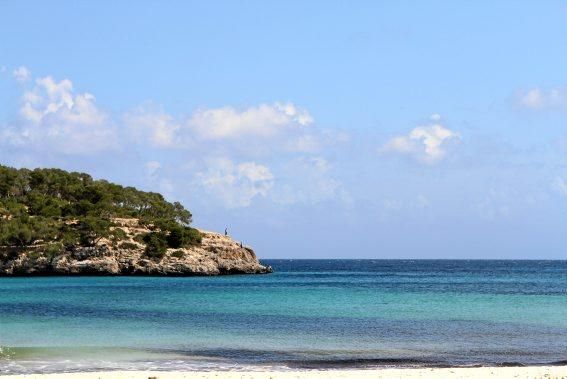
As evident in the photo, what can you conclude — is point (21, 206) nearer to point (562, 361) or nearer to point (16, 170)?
point (16, 170)

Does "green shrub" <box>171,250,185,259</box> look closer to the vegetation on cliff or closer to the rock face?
the rock face

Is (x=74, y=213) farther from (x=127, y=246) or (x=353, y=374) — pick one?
(x=353, y=374)

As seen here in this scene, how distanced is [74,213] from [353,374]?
106225mm

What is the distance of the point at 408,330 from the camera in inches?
1533

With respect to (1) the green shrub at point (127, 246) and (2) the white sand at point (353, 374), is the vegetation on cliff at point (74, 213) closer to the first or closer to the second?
(1) the green shrub at point (127, 246)

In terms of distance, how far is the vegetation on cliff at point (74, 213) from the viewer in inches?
4370

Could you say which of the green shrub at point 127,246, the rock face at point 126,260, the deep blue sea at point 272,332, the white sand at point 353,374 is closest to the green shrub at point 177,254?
the rock face at point 126,260

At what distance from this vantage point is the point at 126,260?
112125mm

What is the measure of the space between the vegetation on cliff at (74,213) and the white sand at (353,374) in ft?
289

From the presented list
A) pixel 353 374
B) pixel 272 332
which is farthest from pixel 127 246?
pixel 353 374

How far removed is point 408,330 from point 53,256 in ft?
266

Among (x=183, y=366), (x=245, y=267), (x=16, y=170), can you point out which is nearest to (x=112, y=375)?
(x=183, y=366)

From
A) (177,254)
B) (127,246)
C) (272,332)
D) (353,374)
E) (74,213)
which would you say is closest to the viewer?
(353,374)

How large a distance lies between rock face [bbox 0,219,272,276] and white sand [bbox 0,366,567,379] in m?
88.0
